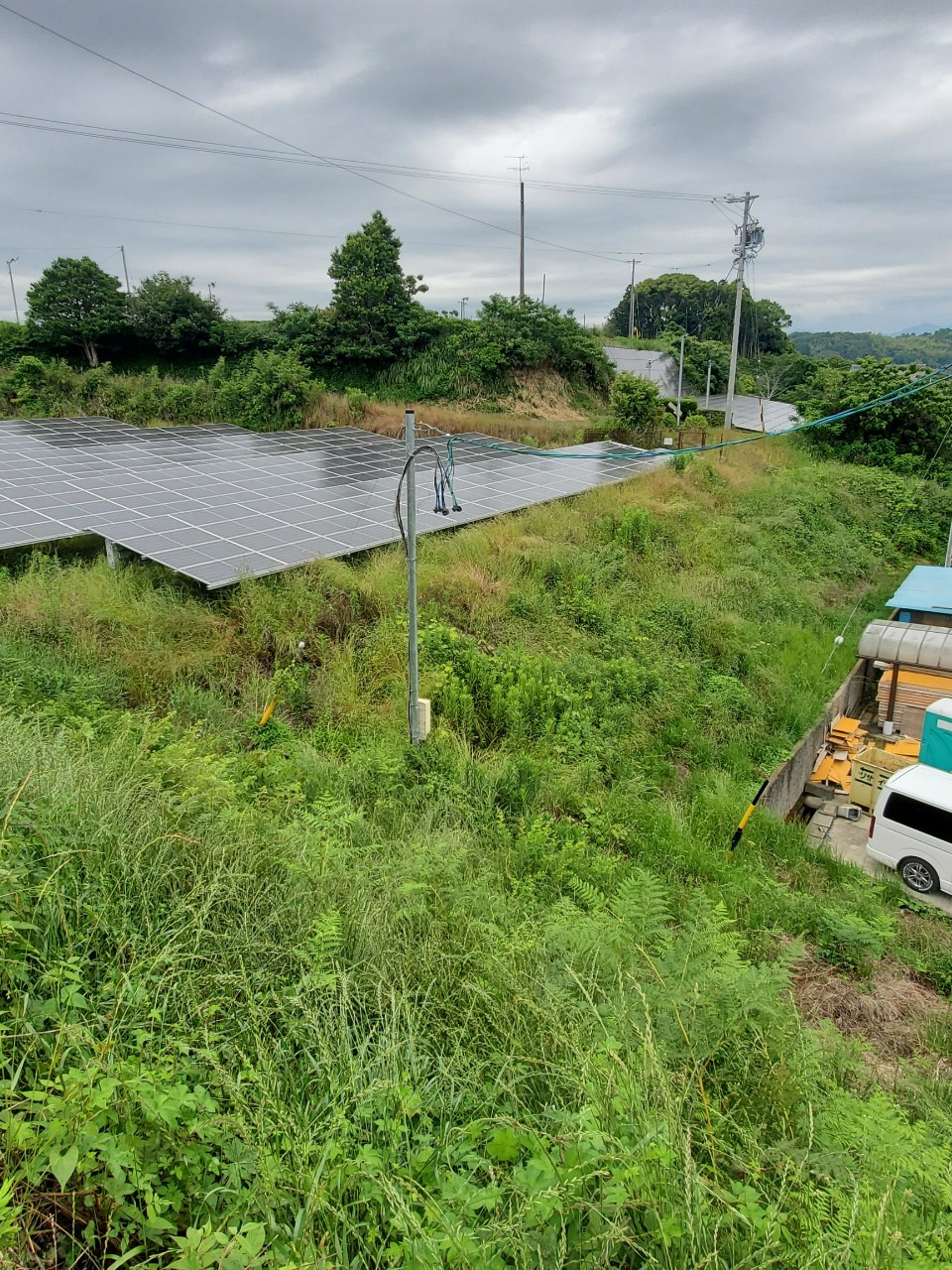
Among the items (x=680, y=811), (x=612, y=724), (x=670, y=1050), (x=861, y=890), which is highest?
(x=670, y=1050)

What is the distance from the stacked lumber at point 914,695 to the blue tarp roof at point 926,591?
171 centimetres

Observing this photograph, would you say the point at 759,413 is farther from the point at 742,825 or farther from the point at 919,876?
the point at 742,825

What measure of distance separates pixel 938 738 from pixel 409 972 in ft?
31.4

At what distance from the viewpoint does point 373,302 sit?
26.8m

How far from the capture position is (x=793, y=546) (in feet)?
53.1

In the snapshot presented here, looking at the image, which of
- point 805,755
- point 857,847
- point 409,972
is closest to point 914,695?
point 805,755

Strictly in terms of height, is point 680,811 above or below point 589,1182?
below

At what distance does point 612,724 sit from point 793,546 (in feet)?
33.9

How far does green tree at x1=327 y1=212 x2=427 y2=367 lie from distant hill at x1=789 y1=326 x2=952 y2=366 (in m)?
80.8

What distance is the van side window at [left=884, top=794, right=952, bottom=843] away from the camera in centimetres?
789

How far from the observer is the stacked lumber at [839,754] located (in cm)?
1075

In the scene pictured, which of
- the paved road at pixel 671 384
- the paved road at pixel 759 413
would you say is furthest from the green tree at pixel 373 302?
the paved road at pixel 759 413

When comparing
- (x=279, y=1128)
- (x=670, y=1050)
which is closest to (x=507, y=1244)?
(x=279, y=1128)

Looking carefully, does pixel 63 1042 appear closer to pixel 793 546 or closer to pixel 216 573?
pixel 216 573
